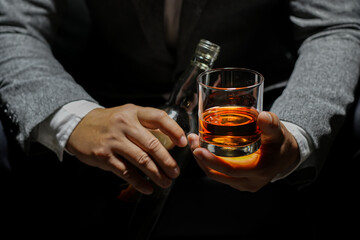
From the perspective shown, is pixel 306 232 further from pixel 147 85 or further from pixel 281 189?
pixel 147 85

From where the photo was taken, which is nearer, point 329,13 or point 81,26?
point 329,13

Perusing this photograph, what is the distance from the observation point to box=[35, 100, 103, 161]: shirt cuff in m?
0.89

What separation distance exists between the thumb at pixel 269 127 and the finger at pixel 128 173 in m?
0.26

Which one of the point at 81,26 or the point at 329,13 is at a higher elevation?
the point at 329,13

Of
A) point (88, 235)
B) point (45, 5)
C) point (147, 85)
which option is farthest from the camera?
point (147, 85)

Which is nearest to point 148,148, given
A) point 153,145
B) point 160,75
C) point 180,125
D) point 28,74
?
point 153,145

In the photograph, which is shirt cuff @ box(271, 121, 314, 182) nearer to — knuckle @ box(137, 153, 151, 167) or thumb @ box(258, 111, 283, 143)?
thumb @ box(258, 111, 283, 143)

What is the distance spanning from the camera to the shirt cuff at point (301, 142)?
0.85 metres

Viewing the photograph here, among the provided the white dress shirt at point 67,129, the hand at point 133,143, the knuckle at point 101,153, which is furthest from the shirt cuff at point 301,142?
the knuckle at point 101,153

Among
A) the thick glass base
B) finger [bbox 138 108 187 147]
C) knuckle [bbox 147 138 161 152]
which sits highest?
the thick glass base

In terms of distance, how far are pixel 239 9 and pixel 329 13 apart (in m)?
0.24

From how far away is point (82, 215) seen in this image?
1098 millimetres

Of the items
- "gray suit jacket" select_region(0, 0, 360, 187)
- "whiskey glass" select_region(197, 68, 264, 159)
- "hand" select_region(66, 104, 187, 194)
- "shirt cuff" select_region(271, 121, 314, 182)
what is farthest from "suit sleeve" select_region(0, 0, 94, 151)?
"shirt cuff" select_region(271, 121, 314, 182)

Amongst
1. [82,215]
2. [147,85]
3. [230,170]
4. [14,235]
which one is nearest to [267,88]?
[147,85]
